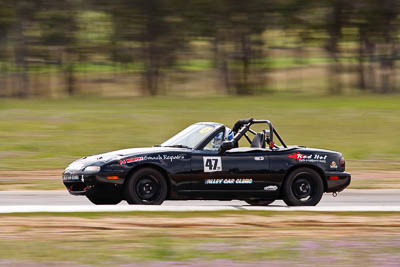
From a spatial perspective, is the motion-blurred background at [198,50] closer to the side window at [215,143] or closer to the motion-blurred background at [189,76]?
the motion-blurred background at [189,76]

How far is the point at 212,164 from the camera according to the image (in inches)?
479

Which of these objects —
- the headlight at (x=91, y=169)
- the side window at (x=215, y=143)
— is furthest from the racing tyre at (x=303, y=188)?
the headlight at (x=91, y=169)

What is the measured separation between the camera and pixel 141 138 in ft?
83.6

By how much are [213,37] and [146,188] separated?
32.6 m

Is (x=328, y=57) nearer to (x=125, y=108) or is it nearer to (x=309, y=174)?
(x=125, y=108)

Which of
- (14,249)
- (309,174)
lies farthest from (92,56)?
(14,249)

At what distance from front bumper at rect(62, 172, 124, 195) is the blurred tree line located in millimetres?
30368

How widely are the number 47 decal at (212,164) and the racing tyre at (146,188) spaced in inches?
25.4

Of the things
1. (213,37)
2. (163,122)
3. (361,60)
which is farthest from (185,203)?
(361,60)

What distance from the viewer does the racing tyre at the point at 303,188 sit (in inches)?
493

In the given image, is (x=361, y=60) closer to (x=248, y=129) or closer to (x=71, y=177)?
(x=248, y=129)

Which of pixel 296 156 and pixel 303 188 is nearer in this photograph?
pixel 296 156

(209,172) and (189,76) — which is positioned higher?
(189,76)

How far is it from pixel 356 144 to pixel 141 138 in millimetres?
6309
